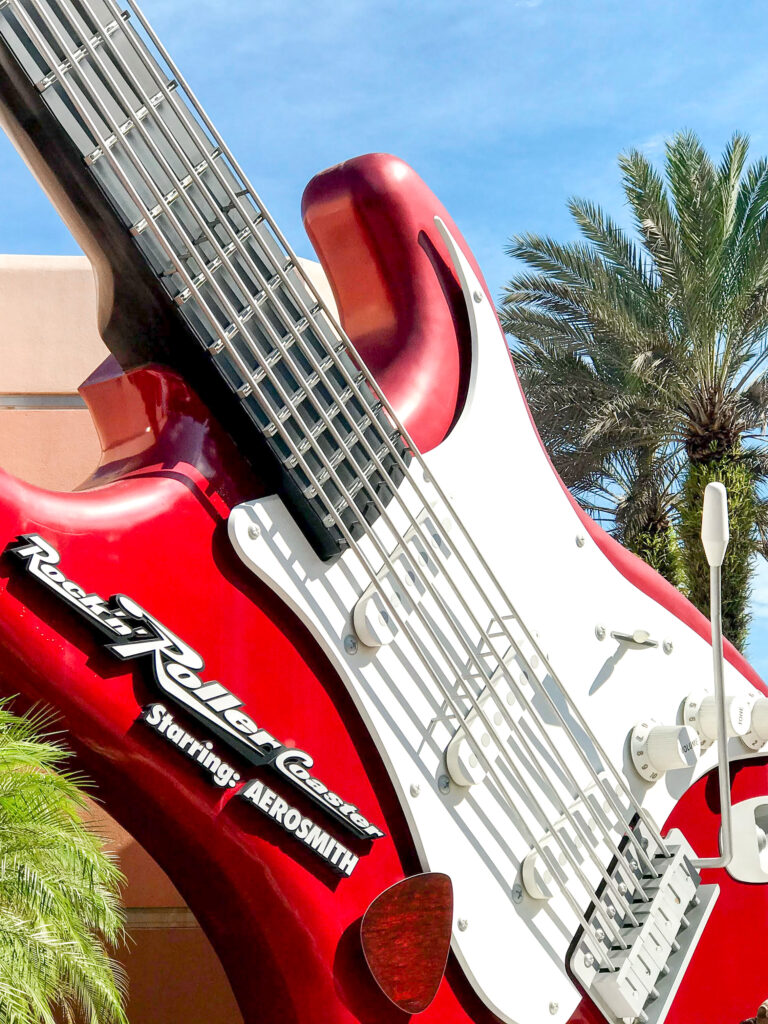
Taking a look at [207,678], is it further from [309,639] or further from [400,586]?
[400,586]

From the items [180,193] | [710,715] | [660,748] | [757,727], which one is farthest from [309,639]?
[757,727]

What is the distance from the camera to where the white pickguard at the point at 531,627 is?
12.8ft

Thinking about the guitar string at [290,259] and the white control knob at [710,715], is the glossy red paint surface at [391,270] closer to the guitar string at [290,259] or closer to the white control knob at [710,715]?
the guitar string at [290,259]

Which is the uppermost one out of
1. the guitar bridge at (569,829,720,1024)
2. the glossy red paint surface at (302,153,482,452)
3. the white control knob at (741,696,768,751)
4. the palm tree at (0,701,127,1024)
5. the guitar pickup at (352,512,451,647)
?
the glossy red paint surface at (302,153,482,452)

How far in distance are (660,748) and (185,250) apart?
9.06 feet

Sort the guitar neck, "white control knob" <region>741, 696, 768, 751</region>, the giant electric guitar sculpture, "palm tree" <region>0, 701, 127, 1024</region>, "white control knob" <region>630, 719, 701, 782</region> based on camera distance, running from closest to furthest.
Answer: "palm tree" <region>0, 701, 127, 1024</region> < the giant electric guitar sculpture < the guitar neck < "white control knob" <region>630, 719, 701, 782</region> < "white control knob" <region>741, 696, 768, 751</region>

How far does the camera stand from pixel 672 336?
1284 centimetres

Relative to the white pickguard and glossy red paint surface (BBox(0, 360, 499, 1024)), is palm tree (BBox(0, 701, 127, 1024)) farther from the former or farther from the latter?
the white pickguard

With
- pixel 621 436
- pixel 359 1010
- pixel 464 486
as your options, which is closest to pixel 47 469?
pixel 464 486

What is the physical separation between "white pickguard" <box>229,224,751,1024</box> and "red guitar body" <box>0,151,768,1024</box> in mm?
86

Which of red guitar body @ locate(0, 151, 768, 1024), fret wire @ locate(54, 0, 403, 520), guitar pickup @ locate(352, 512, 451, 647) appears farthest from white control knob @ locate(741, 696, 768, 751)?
fret wire @ locate(54, 0, 403, 520)

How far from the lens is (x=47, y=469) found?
7113 mm

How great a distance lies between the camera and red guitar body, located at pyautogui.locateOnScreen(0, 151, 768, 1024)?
3250 mm

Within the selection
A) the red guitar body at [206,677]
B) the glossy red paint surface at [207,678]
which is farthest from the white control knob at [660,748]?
the glossy red paint surface at [207,678]
